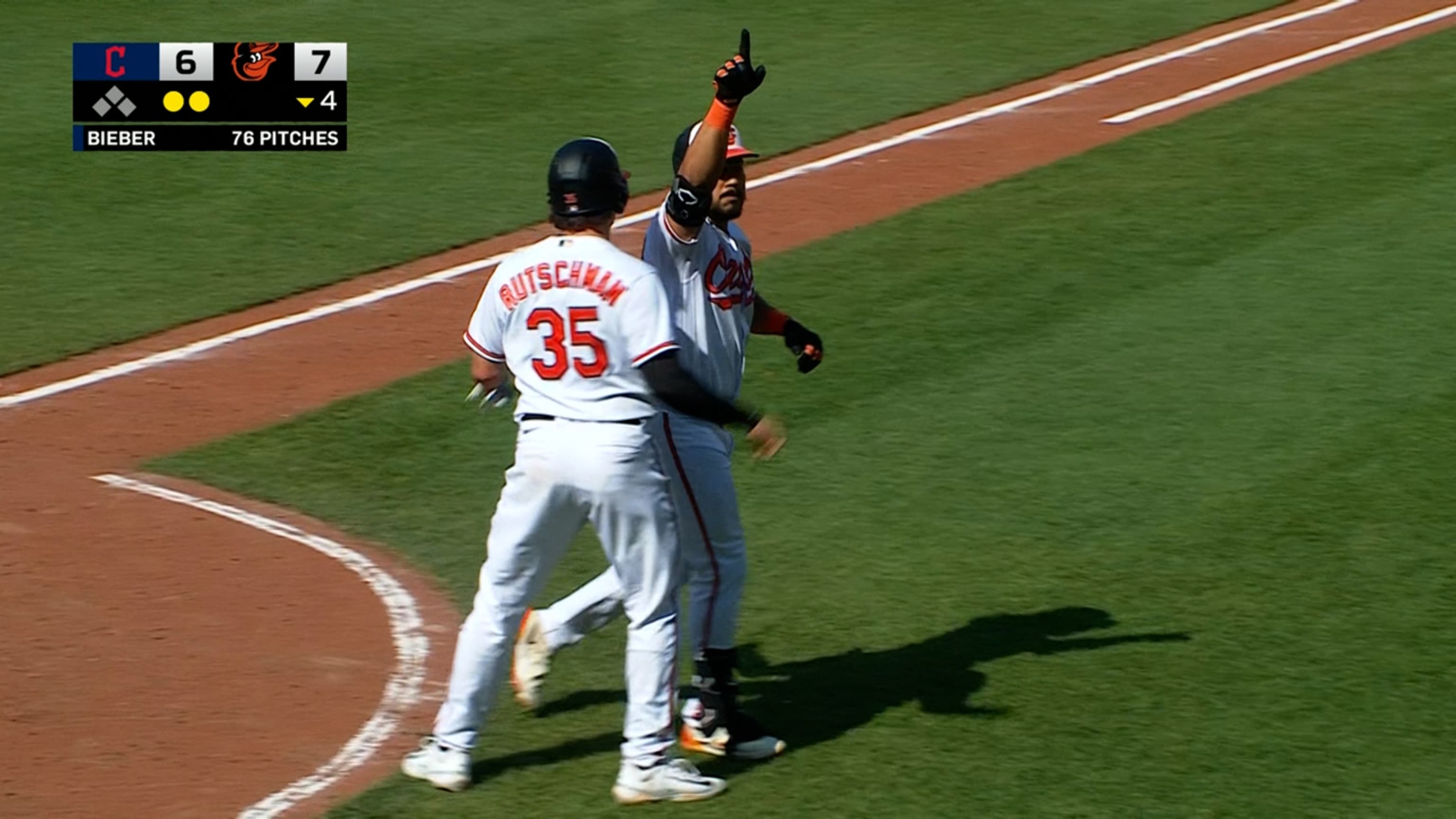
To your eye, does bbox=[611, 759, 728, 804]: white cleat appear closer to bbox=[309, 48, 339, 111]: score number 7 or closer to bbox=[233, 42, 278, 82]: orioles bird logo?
bbox=[309, 48, 339, 111]: score number 7

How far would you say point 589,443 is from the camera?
5613 mm

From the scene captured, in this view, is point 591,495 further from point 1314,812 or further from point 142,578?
point 142,578

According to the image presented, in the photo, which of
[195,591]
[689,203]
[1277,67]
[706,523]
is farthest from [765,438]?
[1277,67]

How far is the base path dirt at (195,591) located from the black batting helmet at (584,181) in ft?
6.24

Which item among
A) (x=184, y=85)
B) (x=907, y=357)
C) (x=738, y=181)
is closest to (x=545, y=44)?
(x=184, y=85)

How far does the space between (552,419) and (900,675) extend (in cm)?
188

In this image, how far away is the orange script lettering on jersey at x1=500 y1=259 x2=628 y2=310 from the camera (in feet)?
18.4

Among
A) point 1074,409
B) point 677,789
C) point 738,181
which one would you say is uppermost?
point 738,181

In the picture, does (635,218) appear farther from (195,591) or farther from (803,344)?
(803,344)

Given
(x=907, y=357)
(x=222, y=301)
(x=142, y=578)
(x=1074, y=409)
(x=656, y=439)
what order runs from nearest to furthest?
(x=656, y=439), (x=142, y=578), (x=1074, y=409), (x=907, y=357), (x=222, y=301)

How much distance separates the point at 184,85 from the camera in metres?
15.8

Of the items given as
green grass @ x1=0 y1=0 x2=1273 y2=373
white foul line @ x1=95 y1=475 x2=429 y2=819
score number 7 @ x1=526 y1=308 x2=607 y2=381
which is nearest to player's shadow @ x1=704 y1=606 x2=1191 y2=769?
white foul line @ x1=95 y1=475 x2=429 y2=819

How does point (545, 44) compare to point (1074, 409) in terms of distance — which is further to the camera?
point (545, 44)

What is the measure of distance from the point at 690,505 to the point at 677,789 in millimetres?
886
